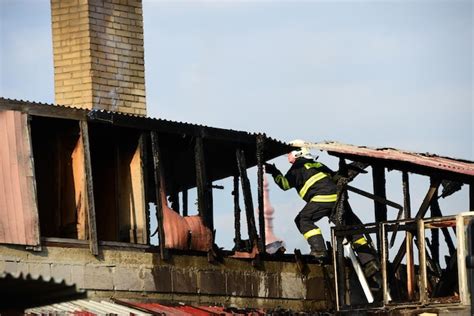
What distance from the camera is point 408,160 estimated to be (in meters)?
20.8

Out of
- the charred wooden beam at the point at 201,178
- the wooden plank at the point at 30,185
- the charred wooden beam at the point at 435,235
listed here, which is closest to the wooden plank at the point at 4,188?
the wooden plank at the point at 30,185

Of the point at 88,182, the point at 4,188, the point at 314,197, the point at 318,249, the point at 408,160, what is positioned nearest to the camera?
the point at 4,188

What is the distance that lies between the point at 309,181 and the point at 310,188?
10 centimetres

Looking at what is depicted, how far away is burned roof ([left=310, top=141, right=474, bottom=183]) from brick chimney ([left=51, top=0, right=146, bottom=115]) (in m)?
2.81

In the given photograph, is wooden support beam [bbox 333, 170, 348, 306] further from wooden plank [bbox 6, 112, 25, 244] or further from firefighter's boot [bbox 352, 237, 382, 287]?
wooden plank [bbox 6, 112, 25, 244]

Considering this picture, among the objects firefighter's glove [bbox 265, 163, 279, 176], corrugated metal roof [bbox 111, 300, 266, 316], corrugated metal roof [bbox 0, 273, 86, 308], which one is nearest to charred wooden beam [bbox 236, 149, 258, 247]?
firefighter's glove [bbox 265, 163, 279, 176]

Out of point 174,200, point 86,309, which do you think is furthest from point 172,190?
point 86,309

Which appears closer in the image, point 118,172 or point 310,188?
point 118,172

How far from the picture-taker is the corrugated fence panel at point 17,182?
17.5 metres

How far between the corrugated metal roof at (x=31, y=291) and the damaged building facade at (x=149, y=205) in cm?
473

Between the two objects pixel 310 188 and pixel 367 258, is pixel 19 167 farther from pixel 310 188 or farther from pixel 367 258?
pixel 367 258

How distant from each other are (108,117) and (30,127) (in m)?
1.13

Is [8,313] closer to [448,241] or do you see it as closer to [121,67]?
[121,67]

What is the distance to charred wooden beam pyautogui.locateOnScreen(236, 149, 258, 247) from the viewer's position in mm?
20484
